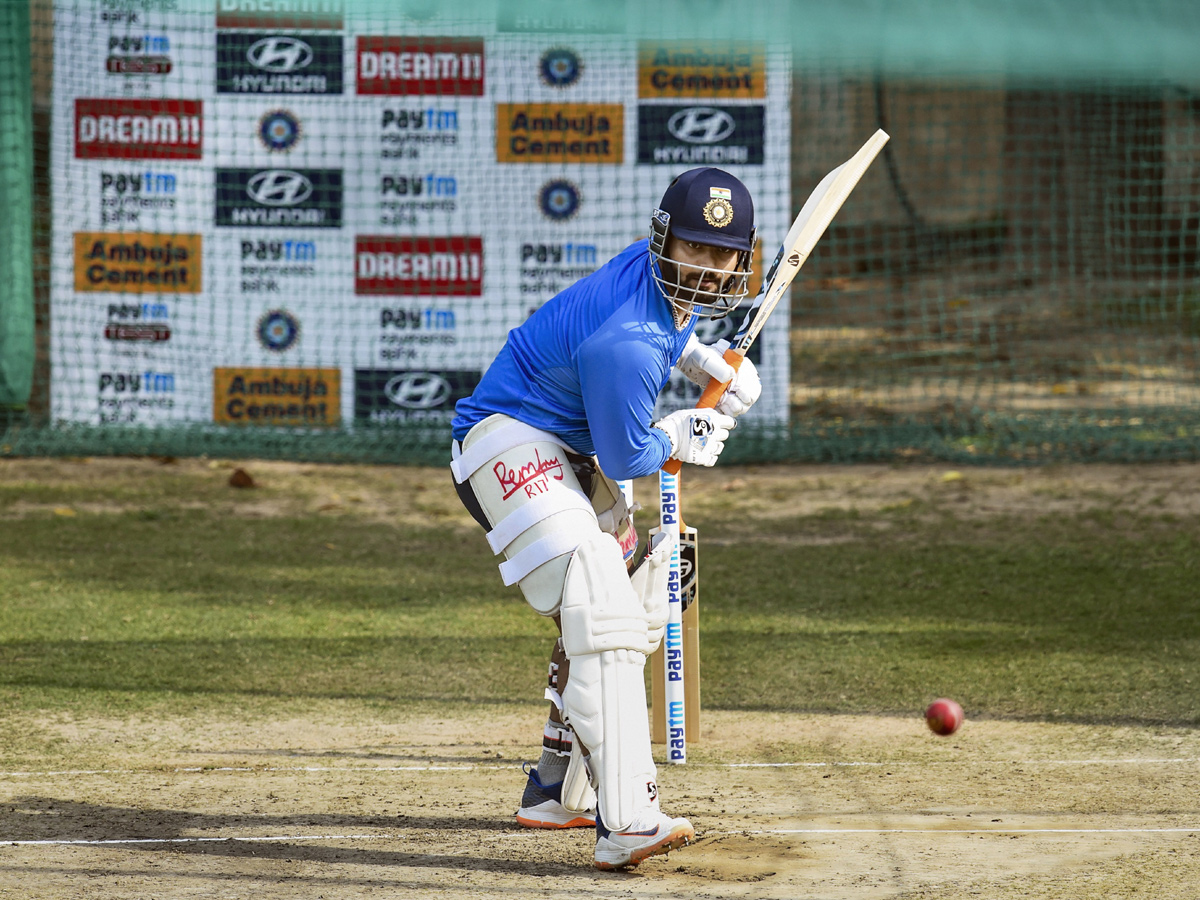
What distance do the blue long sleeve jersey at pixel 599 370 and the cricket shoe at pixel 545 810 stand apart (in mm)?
1113

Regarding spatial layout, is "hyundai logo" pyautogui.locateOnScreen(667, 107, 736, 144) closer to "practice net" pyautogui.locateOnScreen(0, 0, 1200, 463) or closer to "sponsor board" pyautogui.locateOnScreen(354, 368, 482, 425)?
"practice net" pyautogui.locateOnScreen(0, 0, 1200, 463)

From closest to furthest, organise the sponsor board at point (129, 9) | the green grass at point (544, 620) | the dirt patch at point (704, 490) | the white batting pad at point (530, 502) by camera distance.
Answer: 1. the white batting pad at point (530, 502)
2. the green grass at point (544, 620)
3. the dirt patch at point (704, 490)
4. the sponsor board at point (129, 9)

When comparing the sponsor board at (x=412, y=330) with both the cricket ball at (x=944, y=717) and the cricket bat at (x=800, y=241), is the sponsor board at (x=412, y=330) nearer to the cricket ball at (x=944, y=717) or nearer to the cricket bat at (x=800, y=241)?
the cricket bat at (x=800, y=241)

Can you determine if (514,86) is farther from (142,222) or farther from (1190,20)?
(1190,20)

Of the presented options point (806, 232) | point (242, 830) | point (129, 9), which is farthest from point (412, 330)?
point (242, 830)

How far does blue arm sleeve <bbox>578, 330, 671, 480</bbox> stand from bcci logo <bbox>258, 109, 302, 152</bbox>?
788 centimetres

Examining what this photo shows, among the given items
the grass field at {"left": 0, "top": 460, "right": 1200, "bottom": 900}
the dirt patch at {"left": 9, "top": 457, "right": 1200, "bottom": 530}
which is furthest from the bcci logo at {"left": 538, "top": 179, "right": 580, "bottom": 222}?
the grass field at {"left": 0, "top": 460, "right": 1200, "bottom": 900}

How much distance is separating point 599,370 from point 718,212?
1.86ft

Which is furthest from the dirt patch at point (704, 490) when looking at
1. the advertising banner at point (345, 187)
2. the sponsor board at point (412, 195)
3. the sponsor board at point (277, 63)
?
the sponsor board at point (277, 63)

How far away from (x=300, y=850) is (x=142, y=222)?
7771 millimetres

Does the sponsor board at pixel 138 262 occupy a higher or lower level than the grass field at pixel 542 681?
higher

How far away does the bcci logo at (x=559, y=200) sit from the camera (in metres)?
11.4

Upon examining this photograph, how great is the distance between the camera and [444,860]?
438cm

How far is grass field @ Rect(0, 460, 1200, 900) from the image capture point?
172 inches
